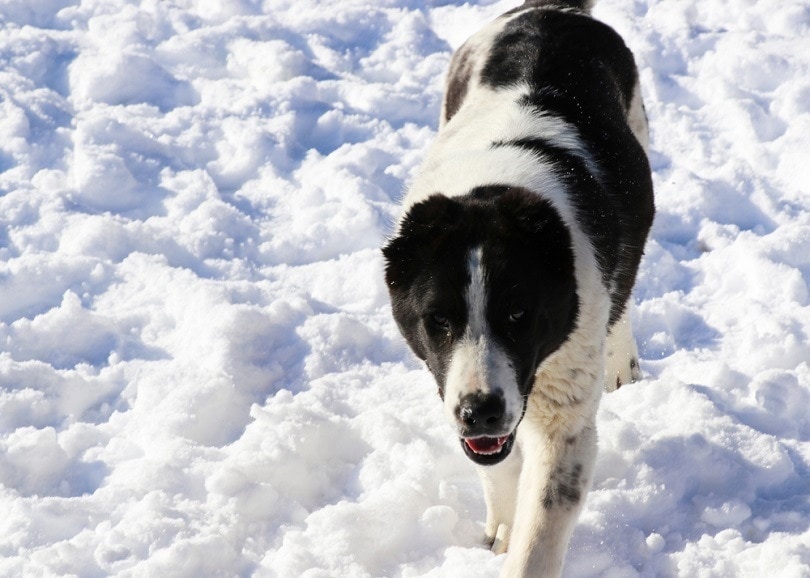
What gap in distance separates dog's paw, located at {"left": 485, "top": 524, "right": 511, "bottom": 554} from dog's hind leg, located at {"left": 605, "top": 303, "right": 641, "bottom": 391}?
111 cm

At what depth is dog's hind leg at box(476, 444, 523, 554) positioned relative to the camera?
365cm

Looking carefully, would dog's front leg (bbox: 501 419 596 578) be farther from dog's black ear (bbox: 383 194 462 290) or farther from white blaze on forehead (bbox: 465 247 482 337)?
dog's black ear (bbox: 383 194 462 290)

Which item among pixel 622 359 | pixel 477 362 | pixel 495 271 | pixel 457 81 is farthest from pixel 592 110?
pixel 477 362

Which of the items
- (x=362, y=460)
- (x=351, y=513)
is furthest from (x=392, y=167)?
(x=351, y=513)

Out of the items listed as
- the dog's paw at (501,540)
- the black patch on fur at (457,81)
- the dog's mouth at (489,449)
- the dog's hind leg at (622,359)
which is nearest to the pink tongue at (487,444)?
the dog's mouth at (489,449)

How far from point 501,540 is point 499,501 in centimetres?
14

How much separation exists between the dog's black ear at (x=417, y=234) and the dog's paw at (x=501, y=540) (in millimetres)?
1032

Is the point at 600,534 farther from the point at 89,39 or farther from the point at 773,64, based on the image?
the point at 89,39

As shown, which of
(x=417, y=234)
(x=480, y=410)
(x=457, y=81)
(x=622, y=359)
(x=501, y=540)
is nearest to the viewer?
(x=480, y=410)

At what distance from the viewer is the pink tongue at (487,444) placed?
303cm

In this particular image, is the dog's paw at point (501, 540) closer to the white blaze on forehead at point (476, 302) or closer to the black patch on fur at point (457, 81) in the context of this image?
the white blaze on forehead at point (476, 302)

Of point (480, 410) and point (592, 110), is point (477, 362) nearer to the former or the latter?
point (480, 410)

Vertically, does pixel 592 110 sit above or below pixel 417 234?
below

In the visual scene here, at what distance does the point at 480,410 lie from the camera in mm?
2850
